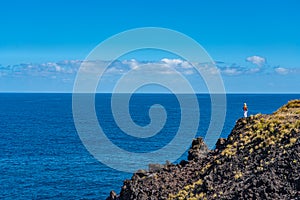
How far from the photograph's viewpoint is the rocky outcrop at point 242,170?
31.6m

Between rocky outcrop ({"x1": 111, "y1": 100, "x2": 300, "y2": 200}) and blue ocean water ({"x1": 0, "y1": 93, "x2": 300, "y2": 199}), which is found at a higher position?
rocky outcrop ({"x1": 111, "y1": 100, "x2": 300, "y2": 200})

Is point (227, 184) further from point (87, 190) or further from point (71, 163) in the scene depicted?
point (71, 163)

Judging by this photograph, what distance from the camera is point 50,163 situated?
96062 mm

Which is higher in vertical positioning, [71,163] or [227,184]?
[227,184]

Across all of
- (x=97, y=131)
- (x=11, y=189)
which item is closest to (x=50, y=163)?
(x=11, y=189)

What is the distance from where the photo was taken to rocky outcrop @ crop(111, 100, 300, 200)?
3156 centimetres

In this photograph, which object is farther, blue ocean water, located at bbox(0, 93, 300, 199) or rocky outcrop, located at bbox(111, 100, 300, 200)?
blue ocean water, located at bbox(0, 93, 300, 199)

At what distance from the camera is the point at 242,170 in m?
35.3

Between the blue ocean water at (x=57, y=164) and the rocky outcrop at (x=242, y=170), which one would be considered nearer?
the rocky outcrop at (x=242, y=170)

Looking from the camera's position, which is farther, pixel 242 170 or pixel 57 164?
pixel 57 164

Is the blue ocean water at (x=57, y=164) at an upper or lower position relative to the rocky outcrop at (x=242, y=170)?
lower

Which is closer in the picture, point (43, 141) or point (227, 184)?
point (227, 184)

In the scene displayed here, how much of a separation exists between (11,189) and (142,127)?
86223 millimetres

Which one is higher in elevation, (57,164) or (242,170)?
(242,170)
